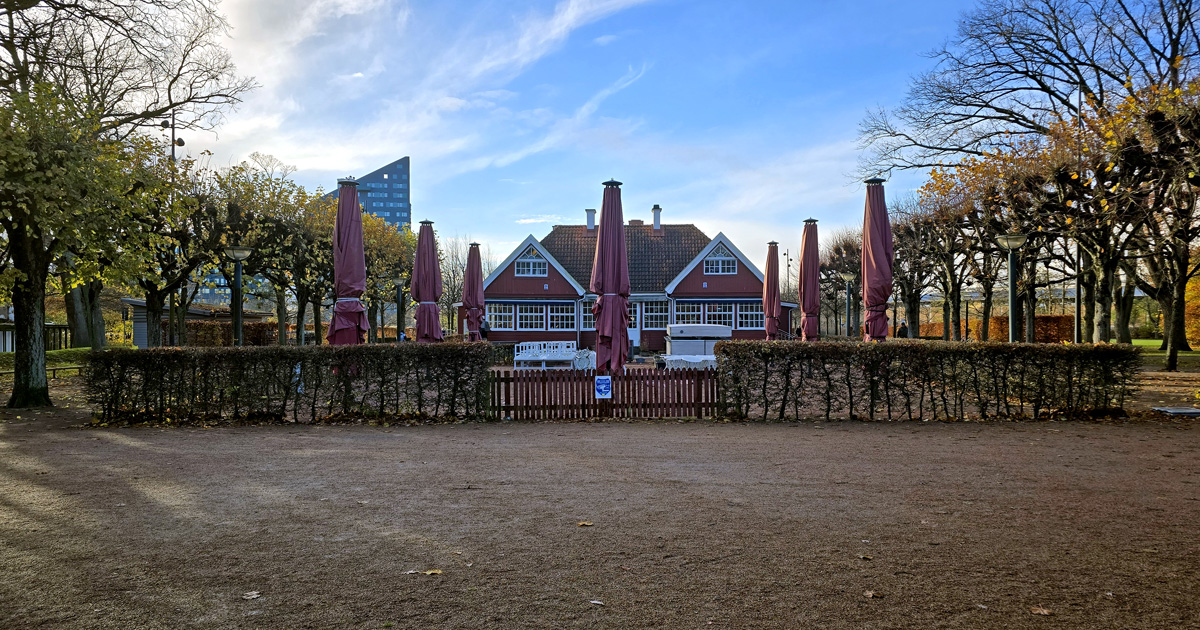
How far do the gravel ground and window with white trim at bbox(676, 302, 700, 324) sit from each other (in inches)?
984

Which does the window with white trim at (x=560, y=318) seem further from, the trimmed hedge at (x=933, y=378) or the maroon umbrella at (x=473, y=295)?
the trimmed hedge at (x=933, y=378)

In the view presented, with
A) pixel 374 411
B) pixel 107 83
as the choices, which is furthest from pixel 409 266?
pixel 374 411

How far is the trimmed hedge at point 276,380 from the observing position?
33.8 ft

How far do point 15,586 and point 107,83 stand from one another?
75.4ft

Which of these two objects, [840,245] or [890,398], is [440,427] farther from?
[840,245]

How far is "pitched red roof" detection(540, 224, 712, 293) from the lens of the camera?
3531 cm

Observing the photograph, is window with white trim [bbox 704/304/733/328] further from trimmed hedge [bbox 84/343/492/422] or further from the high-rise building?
the high-rise building

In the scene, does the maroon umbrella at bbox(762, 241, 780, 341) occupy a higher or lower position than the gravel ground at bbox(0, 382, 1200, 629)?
higher

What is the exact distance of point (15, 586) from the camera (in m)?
3.76

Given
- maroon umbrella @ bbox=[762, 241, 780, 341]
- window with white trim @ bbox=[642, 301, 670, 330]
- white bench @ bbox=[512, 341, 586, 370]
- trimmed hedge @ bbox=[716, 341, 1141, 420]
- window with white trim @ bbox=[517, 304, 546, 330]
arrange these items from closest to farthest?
trimmed hedge @ bbox=[716, 341, 1141, 420] < white bench @ bbox=[512, 341, 586, 370] < maroon umbrella @ bbox=[762, 241, 780, 341] < window with white trim @ bbox=[517, 304, 546, 330] < window with white trim @ bbox=[642, 301, 670, 330]

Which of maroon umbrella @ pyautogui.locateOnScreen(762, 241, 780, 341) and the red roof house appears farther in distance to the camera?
the red roof house

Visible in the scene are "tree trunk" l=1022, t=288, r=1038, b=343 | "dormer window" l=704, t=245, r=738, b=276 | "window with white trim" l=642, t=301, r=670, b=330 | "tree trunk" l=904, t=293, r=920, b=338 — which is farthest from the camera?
"tree trunk" l=904, t=293, r=920, b=338

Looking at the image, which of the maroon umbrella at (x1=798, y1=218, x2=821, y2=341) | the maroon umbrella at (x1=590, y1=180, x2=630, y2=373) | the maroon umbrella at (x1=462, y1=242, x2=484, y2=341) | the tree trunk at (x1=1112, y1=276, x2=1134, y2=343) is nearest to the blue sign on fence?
the maroon umbrella at (x1=590, y1=180, x2=630, y2=373)

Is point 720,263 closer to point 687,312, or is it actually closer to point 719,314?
point 719,314
